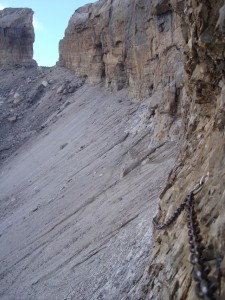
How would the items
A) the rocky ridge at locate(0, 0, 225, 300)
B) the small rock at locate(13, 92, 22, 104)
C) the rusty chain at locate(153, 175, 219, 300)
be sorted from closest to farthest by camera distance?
the rusty chain at locate(153, 175, 219, 300)
the rocky ridge at locate(0, 0, 225, 300)
the small rock at locate(13, 92, 22, 104)

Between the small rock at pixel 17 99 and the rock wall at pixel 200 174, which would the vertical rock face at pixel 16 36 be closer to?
the small rock at pixel 17 99

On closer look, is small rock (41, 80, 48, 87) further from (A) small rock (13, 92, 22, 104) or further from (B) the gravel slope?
(B) the gravel slope

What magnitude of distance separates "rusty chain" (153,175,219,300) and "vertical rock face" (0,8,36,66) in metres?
38.0

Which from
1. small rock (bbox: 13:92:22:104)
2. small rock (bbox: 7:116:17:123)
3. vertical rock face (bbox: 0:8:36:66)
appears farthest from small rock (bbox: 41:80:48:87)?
vertical rock face (bbox: 0:8:36:66)

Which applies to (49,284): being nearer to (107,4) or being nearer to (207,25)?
(207,25)

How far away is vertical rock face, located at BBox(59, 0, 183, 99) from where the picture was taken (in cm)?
2002

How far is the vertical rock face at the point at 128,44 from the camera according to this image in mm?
20016

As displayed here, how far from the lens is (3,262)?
15523 mm

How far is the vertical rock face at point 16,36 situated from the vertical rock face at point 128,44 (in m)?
9.01

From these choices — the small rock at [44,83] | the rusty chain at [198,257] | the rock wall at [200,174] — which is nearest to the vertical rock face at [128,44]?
the small rock at [44,83]

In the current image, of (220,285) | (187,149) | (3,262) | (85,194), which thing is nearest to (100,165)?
(85,194)

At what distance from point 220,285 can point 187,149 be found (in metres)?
3.68

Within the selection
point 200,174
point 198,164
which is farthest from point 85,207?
point 200,174

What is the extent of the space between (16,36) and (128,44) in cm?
2035
